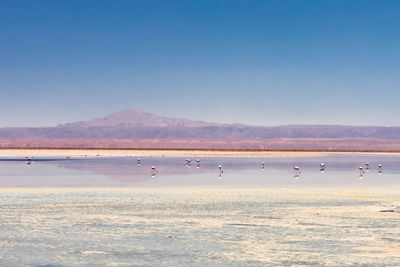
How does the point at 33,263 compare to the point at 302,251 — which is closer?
the point at 33,263

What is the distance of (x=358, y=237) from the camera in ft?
53.5

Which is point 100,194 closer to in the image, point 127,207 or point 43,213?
point 127,207

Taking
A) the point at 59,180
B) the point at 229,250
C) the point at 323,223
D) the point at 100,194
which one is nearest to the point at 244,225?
the point at 323,223

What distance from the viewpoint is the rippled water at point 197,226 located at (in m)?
13.9

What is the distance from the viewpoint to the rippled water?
13867mm

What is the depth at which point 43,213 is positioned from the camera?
20.6 m

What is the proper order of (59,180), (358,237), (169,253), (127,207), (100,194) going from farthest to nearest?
(59,180), (100,194), (127,207), (358,237), (169,253)

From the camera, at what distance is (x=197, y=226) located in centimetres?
1798

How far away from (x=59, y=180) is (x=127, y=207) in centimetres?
1392

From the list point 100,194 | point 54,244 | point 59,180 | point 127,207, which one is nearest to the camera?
point 54,244

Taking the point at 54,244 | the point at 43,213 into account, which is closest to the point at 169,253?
the point at 54,244

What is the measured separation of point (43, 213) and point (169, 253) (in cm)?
749

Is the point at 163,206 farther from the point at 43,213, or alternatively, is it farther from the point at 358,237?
the point at 358,237

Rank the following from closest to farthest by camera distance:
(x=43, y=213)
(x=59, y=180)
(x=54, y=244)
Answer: (x=54, y=244), (x=43, y=213), (x=59, y=180)
